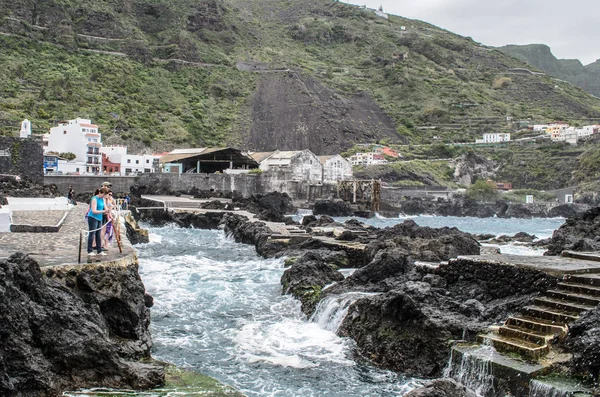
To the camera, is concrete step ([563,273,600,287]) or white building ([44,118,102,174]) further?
white building ([44,118,102,174])

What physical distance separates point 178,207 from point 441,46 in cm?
14801

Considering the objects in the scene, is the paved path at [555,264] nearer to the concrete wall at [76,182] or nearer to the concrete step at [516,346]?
the concrete step at [516,346]

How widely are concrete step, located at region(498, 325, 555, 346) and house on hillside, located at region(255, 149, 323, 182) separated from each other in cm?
5376

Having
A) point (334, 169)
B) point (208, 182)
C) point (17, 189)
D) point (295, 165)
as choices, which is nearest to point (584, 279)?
point (17, 189)

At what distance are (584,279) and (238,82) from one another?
102 meters

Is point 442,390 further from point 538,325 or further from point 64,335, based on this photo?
point 64,335

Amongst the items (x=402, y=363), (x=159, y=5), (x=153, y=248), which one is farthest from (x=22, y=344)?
(x=159, y=5)

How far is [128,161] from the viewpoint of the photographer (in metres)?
61.9

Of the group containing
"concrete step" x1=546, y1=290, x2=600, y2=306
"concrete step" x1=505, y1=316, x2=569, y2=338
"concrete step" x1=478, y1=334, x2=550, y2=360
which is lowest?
"concrete step" x1=478, y1=334, x2=550, y2=360

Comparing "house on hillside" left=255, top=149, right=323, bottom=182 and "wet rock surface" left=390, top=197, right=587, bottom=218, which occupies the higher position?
"house on hillside" left=255, top=149, right=323, bottom=182

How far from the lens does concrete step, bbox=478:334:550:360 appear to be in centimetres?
827

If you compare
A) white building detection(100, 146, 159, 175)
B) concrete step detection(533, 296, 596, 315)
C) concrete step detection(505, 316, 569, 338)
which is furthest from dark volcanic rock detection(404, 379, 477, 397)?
white building detection(100, 146, 159, 175)

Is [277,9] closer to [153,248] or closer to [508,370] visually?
[153,248]

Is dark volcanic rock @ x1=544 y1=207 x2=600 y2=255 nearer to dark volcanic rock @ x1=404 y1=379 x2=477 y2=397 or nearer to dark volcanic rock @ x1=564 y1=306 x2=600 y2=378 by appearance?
dark volcanic rock @ x1=564 y1=306 x2=600 y2=378
